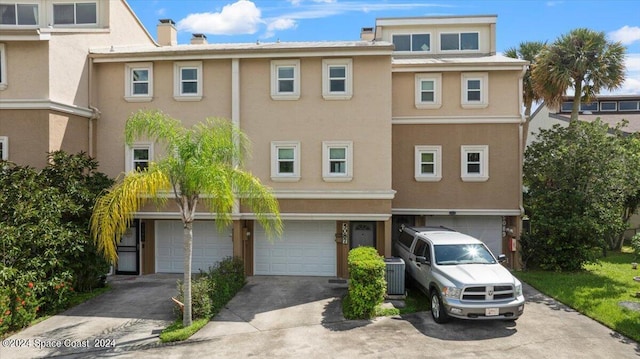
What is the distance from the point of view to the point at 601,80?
59.5ft

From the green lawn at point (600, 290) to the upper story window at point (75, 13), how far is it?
63.8 ft

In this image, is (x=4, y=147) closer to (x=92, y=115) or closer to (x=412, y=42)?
(x=92, y=115)

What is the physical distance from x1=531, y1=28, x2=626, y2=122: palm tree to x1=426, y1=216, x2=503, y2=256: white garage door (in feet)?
20.8

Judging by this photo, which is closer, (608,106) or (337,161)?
(337,161)

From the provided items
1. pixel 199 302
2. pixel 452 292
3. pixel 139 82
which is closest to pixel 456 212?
pixel 452 292

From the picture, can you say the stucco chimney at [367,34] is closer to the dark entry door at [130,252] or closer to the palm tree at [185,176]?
the palm tree at [185,176]

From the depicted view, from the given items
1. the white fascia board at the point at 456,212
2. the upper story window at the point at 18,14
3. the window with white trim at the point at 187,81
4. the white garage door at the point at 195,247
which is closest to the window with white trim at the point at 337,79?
the window with white trim at the point at 187,81

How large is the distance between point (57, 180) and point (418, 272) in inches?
438

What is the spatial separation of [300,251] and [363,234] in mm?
2502

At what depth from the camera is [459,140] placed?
15.8 meters

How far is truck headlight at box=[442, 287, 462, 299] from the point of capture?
970 cm

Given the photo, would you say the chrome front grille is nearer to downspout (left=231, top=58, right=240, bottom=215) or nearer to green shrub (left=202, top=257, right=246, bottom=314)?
green shrub (left=202, top=257, right=246, bottom=314)

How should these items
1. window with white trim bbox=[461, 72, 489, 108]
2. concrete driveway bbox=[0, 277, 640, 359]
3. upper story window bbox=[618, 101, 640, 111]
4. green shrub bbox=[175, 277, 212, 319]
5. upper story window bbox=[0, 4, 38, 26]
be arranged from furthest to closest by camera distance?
upper story window bbox=[618, 101, 640, 111] < upper story window bbox=[0, 4, 38, 26] < window with white trim bbox=[461, 72, 489, 108] < green shrub bbox=[175, 277, 212, 319] < concrete driveway bbox=[0, 277, 640, 359]

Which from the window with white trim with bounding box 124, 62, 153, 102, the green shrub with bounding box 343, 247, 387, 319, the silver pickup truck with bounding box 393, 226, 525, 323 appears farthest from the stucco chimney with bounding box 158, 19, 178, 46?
the silver pickup truck with bounding box 393, 226, 525, 323
